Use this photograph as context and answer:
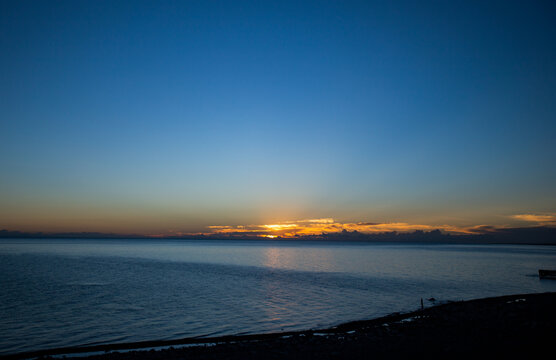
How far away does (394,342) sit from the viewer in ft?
59.8

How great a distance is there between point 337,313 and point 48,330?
22.5m

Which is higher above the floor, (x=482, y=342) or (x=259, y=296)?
(x=482, y=342)

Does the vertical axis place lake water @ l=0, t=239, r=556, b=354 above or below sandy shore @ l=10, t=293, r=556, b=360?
below

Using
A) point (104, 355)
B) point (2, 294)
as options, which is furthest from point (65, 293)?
point (104, 355)

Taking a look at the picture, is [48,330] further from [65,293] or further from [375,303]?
[375,303]

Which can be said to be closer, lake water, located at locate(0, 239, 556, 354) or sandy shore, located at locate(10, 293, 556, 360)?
sandy shore, located at locate(10, 293, 556, 360)

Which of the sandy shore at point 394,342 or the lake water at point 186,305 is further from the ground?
the sandy shore at point 394,342

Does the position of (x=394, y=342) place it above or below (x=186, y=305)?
above

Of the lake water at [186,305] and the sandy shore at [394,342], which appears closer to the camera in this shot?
the sandy shore at [394,342]

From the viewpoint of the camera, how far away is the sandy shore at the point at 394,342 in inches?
628

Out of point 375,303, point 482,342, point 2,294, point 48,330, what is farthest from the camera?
point 2,294

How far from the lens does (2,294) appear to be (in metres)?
35.5

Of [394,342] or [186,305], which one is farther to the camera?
[186,305]

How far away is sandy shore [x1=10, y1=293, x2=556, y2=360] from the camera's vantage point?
628 inches
